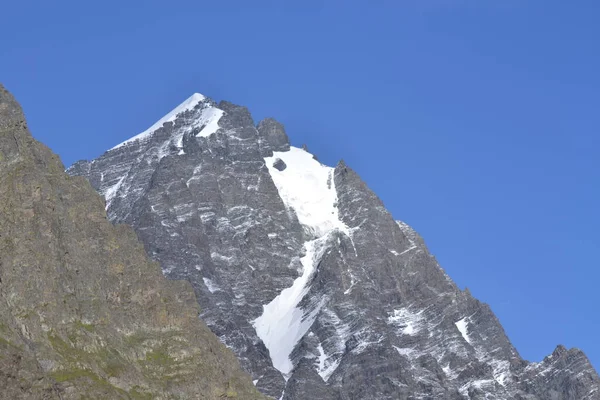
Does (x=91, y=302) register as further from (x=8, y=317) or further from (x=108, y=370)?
(x=8, y=317)

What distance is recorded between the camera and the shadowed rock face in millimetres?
159000

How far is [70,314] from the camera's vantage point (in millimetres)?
172625

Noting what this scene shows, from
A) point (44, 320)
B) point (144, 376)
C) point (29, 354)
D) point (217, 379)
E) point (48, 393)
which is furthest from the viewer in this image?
point (217, 379)

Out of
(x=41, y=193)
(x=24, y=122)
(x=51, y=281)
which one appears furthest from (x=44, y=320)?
(x=24, y=122)

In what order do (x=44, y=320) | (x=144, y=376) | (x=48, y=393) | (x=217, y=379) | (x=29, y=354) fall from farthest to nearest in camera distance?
1. (x=217, y=379)
2. (x=144, y=376)
3. (x=44, y=320)
4. (x=29, y=354)
5. (x=48, y=393)

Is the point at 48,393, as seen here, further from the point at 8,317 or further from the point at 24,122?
the point at 24,122

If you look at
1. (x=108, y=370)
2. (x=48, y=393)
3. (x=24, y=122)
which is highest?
(x=24, y=122)

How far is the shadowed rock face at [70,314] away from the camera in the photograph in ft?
522

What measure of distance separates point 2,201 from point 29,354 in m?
30.4

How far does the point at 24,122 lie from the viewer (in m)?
196

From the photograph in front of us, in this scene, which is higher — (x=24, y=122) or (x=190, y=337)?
(x=24, y=122)

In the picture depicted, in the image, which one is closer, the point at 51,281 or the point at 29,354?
the point at 29,354

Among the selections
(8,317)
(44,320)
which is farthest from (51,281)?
(8,317)

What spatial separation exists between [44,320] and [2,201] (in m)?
16.8
